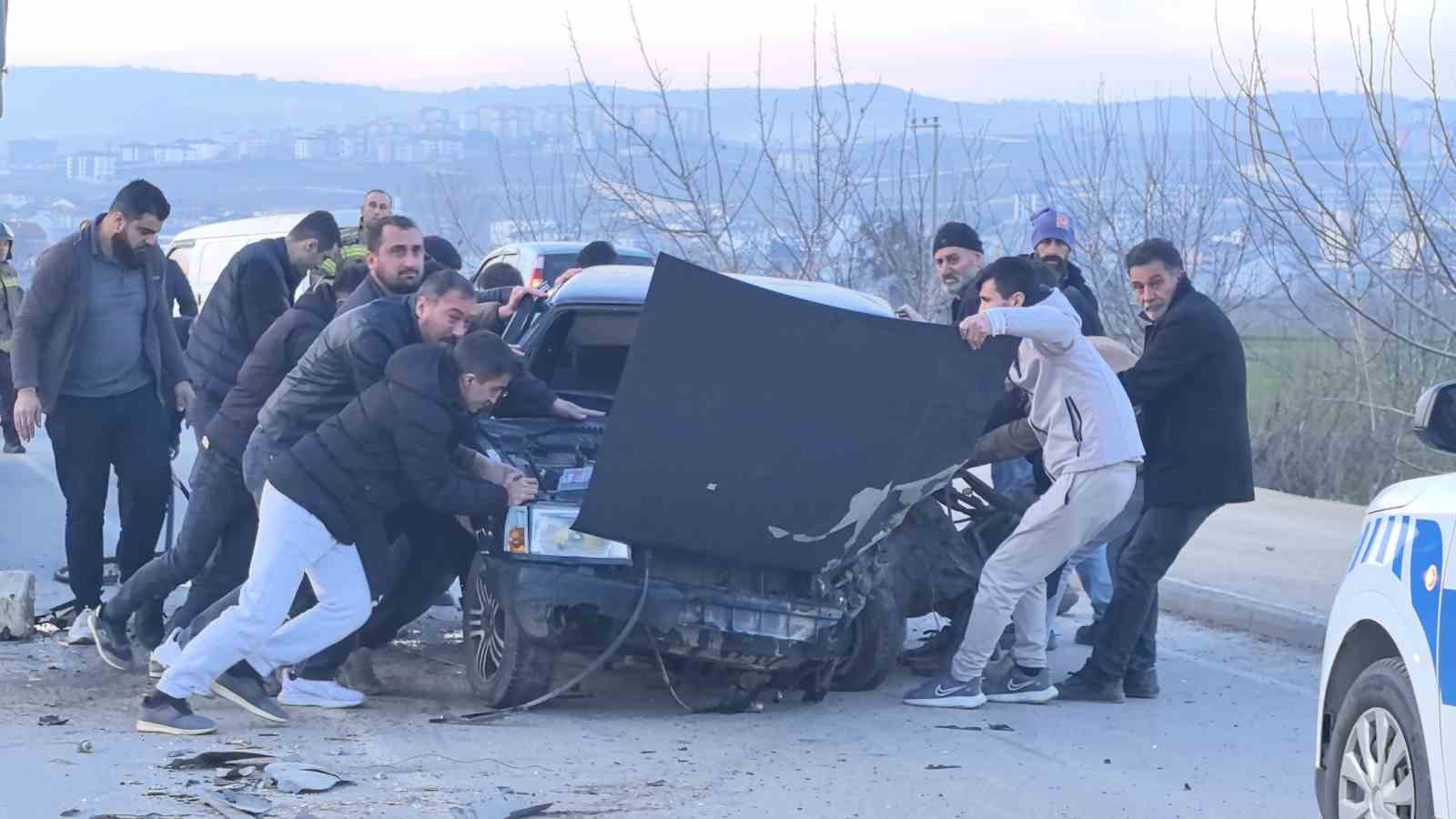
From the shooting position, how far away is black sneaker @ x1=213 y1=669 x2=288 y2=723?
6992 mm

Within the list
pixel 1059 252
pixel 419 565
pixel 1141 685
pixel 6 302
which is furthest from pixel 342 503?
pixel 6 302

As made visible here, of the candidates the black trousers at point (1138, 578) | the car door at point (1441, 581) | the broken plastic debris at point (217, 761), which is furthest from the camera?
the black trousers at point (1138, 578)

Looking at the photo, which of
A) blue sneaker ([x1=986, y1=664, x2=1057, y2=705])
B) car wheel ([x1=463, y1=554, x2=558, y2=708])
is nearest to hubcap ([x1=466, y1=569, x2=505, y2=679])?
car wheel ([x1=463, y1=554, x2=558, y2=708])

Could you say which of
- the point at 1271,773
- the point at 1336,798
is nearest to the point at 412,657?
the point at 1271,773

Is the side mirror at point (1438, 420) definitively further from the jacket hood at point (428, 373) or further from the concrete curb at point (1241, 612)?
the concrete curb at point (1241, 612)

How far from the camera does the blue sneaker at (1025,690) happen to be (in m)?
7.98

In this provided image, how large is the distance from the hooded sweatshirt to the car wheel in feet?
7.59

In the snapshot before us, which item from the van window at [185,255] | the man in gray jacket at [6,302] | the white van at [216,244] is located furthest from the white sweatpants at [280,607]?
the van window at [185,255]

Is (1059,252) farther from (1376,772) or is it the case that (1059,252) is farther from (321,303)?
(1376,772)

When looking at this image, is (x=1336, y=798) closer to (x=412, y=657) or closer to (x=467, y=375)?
(x=467, y=375)

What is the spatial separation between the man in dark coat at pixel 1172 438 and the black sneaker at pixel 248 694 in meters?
3.40

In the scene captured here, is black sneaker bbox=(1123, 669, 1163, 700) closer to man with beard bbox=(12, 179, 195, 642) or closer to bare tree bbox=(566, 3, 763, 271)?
man with beard bbox=(12, 179, 195, 642)

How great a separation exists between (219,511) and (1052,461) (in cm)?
356

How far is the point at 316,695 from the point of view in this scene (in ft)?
23.9
